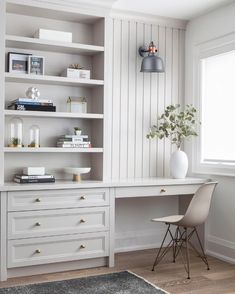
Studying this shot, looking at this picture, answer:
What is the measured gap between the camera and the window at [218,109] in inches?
172

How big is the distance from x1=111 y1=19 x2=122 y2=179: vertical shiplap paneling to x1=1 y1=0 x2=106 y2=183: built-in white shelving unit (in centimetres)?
26

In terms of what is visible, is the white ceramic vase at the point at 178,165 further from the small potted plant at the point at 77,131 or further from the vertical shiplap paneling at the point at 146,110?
the small potted plant at the point at 77,131

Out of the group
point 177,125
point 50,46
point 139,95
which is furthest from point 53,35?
point 177,125

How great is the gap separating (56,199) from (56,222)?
0.20m

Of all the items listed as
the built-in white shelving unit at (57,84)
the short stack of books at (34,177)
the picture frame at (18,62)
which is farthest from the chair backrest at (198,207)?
the picture frame at (18,62)

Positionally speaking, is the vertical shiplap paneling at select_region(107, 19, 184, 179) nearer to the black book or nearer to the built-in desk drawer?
the built-in desk drawer

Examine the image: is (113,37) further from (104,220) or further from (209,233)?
(209,233)

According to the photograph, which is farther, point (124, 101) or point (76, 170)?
point (124, 101)

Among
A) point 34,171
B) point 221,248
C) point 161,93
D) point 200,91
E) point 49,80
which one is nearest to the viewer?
point 34,171

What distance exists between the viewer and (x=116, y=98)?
15.4ft

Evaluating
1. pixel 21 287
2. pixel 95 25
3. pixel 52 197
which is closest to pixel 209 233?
pixel 52 197

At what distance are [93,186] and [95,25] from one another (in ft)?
5.53

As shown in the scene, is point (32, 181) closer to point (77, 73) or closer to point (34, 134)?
point (34, 134)

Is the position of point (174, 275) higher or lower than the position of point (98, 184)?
lower
